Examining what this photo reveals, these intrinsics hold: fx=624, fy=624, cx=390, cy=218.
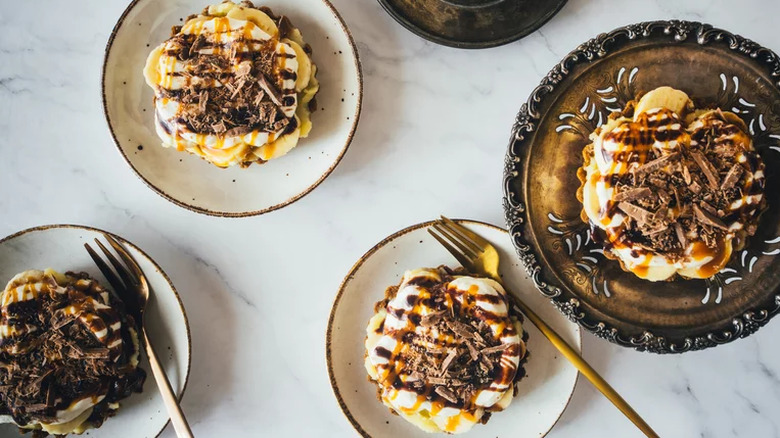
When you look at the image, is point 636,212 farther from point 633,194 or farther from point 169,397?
point 169,397

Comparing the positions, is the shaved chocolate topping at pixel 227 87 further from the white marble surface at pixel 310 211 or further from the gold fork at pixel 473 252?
the gold fork at pixel 473 252

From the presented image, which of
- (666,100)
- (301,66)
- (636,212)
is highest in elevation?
(666,100)

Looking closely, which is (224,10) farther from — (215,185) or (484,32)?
(484,32)

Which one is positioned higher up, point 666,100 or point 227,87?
point 666,100

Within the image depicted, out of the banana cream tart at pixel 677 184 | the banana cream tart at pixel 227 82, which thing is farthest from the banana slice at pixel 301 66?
the banana cream tart at pixel 677 184

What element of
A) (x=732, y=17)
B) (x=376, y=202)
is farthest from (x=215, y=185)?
(x=732, y=17)

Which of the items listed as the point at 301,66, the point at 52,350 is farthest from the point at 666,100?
the point at 52,350
